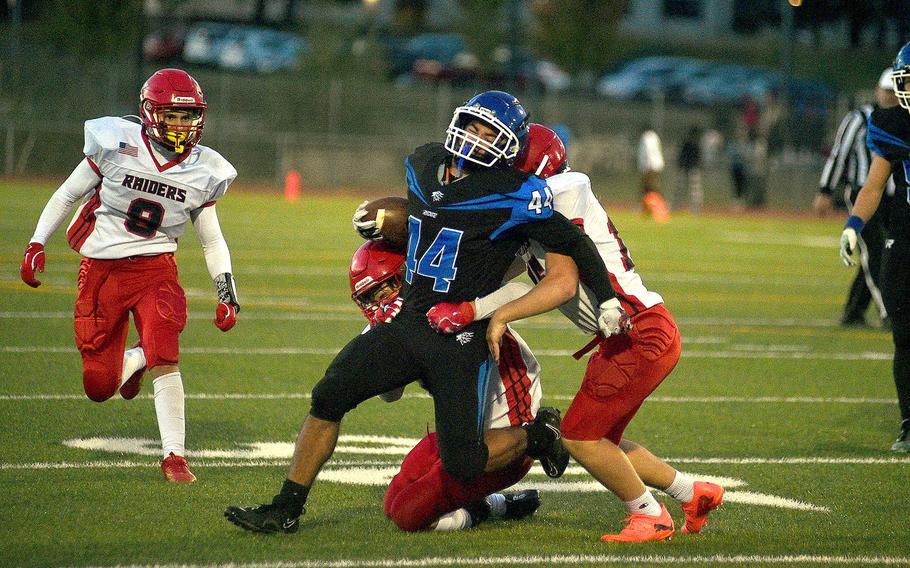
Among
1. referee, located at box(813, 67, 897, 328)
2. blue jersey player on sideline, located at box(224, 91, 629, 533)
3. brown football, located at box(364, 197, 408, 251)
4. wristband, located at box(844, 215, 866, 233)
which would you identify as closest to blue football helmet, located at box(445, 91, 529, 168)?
blue jersey player on sideline, located at box(224, 91, 629, 533)

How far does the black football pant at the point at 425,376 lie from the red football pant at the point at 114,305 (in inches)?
57.2

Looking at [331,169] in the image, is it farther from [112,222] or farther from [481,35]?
[112,222]

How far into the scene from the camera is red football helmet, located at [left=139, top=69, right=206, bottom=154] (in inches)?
237

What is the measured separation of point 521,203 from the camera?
4.77 m

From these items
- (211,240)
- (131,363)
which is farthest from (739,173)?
(131,363)

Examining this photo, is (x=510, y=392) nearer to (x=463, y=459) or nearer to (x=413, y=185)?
(x=463, y=459)

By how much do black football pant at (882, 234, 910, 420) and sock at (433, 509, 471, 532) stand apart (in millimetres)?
2632

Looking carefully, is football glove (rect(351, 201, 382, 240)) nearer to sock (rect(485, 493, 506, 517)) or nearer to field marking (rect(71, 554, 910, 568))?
sock (rect(485, 493, 506, 517))

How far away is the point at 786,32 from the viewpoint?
30062 millimetres

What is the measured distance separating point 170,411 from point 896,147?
3619 mm

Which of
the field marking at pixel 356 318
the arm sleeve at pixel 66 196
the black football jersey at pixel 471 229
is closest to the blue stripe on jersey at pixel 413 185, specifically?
the black football jersey at pixel 471 229

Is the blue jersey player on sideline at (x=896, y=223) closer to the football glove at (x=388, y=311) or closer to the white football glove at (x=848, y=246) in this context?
the white football glove at (x=848, y=246)

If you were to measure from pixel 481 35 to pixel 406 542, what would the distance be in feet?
123

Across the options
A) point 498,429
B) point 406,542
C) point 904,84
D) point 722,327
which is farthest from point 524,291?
point 722,327
